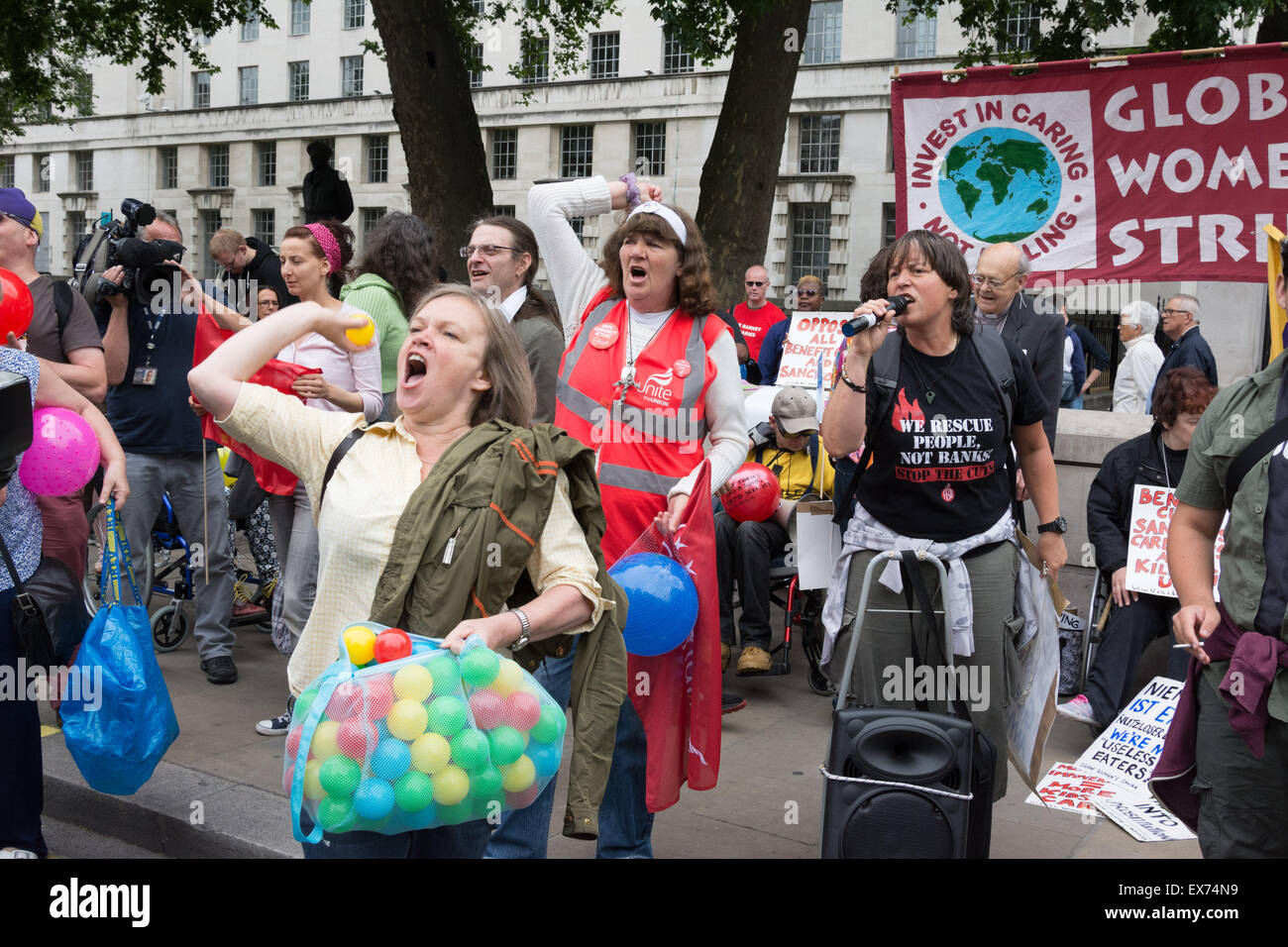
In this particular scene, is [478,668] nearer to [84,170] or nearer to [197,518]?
[197,518]

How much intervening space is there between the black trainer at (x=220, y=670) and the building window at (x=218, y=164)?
2103 inches

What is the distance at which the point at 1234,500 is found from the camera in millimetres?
3270

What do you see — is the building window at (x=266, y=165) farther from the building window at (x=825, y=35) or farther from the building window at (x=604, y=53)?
the building window at (x=825, y=35)

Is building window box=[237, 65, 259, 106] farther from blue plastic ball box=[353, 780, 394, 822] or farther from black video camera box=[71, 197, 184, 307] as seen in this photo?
blue plastic ball box=[353, 780, 394, 822]

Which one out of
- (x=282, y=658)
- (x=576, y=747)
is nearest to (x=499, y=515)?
(x=576, y=747)

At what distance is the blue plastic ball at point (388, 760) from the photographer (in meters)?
2.32

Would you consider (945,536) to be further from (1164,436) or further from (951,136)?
(951,136)

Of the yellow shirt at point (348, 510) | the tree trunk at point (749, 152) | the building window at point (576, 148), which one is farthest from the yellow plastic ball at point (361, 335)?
the building window at point (576, 148)

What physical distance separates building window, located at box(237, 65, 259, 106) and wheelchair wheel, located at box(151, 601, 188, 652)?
52243mm

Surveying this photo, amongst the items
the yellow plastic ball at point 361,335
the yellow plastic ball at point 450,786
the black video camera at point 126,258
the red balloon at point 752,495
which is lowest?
the red balloon at point 752,495

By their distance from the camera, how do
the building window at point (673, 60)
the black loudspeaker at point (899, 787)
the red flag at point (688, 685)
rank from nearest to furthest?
1. the black loudspeaker at point (899, 787)
2. the red flag at point (688, 685)
3. the building window at point (673, 60)

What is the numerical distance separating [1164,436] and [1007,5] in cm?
1188

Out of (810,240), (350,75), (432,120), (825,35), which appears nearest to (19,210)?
(432,120)

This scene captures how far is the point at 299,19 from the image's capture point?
5294cm
